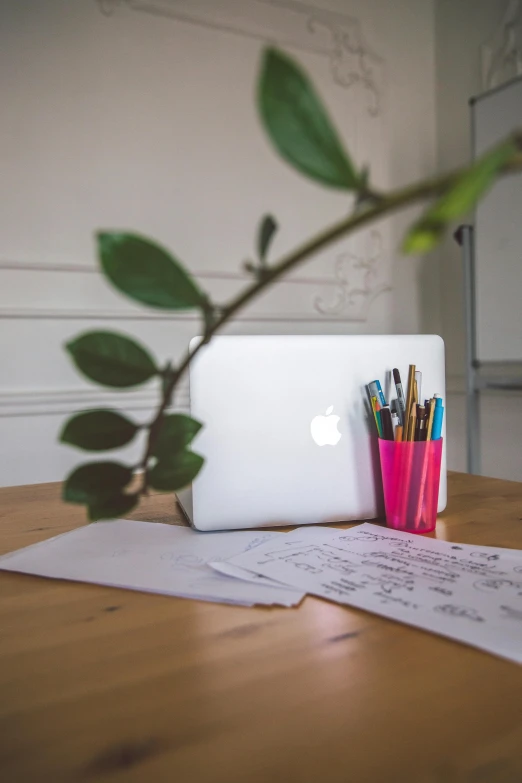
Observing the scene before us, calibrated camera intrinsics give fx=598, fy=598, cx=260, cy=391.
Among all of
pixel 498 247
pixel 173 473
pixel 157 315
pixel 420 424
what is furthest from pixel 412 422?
pixel 498 247

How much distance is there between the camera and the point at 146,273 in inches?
6.2

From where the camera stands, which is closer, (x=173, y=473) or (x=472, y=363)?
(x=173, y=473)

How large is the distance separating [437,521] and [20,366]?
5.72ft

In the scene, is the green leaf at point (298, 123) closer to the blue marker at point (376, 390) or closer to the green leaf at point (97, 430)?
the green leaf at point (97, 430)

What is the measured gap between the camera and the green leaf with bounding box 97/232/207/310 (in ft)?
0.51

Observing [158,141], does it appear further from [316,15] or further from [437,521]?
[437,521]

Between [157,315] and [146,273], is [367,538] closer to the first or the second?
[146,273]

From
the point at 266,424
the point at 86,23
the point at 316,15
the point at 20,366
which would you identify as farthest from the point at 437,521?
the point at 316,15

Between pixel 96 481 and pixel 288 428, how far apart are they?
0.55 m

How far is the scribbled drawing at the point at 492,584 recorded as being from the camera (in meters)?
0.50

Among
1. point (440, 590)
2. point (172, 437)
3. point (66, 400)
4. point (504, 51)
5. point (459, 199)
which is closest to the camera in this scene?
point (459, 199)

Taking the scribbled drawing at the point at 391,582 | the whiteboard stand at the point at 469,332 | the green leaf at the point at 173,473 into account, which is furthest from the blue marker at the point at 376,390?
the whiteboard stand at the point at 469,332

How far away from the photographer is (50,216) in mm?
2117

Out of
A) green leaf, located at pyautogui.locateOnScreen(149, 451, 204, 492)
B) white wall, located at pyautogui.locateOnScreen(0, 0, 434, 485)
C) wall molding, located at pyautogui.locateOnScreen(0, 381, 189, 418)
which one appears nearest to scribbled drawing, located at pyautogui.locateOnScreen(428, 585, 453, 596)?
green leaf, located at pyautogui.locateOnScreen(149, 451, 204, 492)
